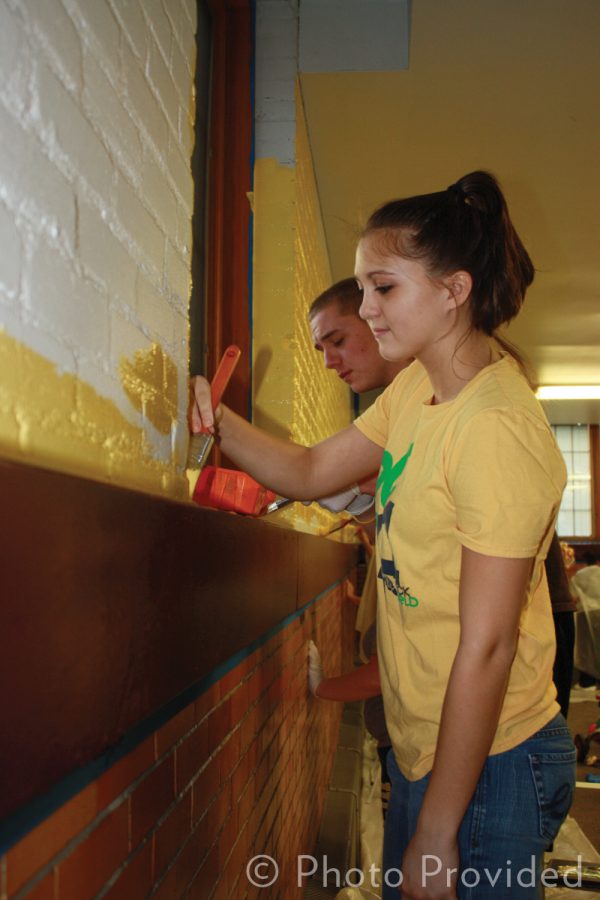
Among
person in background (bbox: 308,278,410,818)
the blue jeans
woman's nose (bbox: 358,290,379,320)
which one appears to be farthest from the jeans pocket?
person in background (bbox: 308,278,410,818)

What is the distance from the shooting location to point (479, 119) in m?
3.44

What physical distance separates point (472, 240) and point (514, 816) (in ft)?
3.15

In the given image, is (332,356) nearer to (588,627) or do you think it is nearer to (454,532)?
(454,532)

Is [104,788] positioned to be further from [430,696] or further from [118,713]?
[430,696]

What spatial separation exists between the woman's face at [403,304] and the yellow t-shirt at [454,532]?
117mm

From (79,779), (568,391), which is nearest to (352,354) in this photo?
(79,779)

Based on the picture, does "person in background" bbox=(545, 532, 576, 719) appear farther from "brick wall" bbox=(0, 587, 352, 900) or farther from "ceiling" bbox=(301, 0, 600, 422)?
"ceiling" bbox=(301, 0, 600, 422)

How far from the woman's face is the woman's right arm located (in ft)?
1.16

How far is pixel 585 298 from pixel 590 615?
2.85 m

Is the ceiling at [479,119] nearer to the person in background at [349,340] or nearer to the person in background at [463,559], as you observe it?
the person in background at [349,340]

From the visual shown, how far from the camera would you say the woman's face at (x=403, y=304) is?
125 cm

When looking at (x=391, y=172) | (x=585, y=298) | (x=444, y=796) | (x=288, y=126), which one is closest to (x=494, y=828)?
(x=444, y=796)

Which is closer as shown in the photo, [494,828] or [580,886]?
[494,828]

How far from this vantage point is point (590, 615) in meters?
6.57
